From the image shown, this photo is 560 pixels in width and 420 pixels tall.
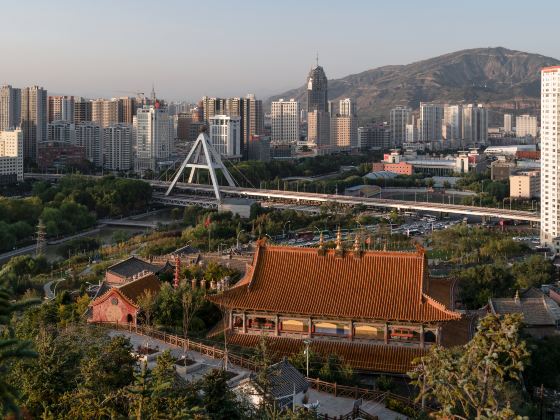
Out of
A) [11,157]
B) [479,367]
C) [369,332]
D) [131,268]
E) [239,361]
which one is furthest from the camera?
[11,157]

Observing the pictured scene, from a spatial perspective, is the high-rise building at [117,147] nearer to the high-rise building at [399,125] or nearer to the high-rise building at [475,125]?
the high-rise building at [399,125]

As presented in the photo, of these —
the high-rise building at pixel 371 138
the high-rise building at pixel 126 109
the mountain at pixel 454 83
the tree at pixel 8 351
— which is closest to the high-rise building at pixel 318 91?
the high-rise building at pixel 371 138

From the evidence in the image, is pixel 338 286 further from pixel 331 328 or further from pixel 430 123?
pixel 430 123

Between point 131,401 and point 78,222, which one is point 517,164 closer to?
point 78,222

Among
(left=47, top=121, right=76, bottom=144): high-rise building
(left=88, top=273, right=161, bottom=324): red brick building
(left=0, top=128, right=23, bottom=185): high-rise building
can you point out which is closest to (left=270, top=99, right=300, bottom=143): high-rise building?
(left=47, top=121, right=76, bottom=144): high-rise building

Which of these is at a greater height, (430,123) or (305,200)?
(430,123)

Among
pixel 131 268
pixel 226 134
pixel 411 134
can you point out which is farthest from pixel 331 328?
pixel 411 134
